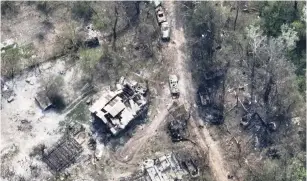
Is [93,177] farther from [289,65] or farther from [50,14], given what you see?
[289,65]

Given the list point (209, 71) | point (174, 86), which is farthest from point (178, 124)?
point (209, 71)

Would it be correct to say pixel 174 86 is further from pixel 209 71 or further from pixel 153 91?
pixel 209 71

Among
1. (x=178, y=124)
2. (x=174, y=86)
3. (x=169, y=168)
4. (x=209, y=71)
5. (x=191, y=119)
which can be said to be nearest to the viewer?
(x=169, y=168)

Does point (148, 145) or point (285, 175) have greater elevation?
point (148, 145)

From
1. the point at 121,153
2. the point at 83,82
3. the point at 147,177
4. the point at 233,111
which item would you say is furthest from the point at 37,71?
the point at 233,111

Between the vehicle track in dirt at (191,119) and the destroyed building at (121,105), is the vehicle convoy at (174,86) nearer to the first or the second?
the vehicle track in dirt at (191,119)

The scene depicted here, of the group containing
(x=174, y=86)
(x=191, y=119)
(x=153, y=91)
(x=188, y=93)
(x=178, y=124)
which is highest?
(x=174, y=86)
